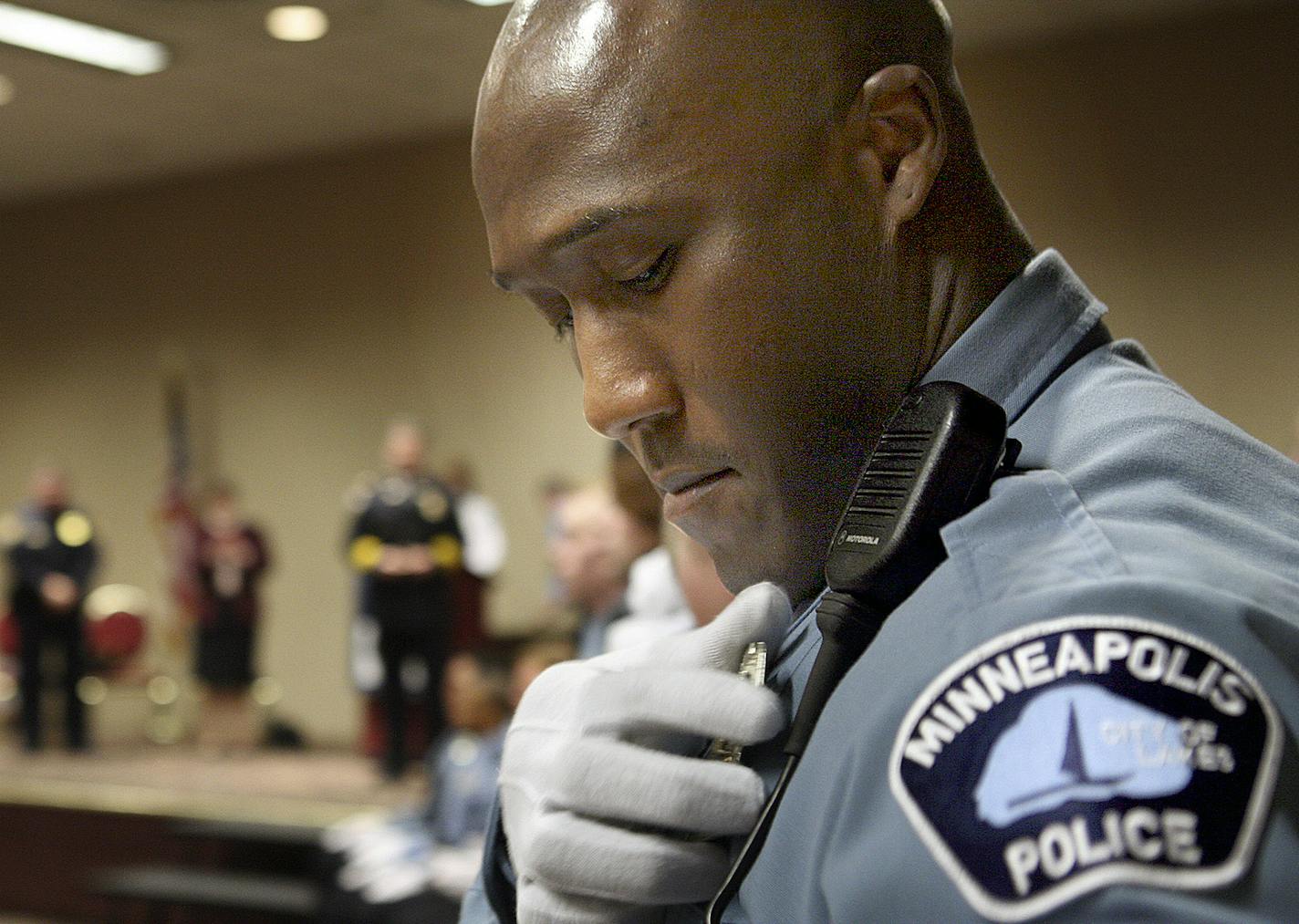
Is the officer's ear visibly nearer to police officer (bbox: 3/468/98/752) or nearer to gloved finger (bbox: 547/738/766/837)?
gloved finger (bbox: 547/738/766/837)

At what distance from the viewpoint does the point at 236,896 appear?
16.4 ft

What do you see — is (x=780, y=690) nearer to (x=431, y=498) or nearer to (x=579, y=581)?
(x=579, y=581)

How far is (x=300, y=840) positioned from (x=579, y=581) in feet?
8.49

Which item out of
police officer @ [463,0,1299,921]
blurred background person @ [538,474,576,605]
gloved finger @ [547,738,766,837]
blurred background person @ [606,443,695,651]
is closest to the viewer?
police officer @ [463,0,1299,921]

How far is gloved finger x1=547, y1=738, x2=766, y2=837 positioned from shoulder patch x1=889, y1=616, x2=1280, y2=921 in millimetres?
164

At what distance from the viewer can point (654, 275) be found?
777mm

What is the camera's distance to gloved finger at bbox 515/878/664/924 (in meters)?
0.74

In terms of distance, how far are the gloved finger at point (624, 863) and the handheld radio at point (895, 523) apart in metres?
0.03

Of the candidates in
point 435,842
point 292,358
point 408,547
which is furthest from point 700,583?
point 292,358

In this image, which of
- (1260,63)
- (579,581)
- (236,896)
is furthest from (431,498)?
(1260,63)

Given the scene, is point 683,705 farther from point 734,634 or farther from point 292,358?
point 292,358

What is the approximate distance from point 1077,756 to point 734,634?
30cm

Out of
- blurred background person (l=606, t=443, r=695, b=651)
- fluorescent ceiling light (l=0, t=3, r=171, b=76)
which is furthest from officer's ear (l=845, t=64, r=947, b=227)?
fluorescent ceiling light (l=0, t=3, r=171, b=76)

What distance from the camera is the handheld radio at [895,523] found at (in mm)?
662
